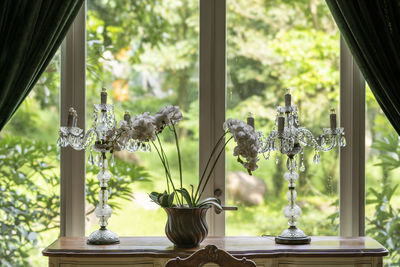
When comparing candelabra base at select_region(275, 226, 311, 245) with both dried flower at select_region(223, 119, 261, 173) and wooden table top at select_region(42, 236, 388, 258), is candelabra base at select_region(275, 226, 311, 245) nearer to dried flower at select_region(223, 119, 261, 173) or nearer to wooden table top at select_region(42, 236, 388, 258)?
wooden table top at select_region(42, 236, 388, 258)

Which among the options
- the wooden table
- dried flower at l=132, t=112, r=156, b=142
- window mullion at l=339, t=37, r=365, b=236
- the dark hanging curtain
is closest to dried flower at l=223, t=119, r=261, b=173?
dried flower at l=132, t=112, r=156, b=142

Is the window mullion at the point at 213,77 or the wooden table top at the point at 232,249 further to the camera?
the window mullion at the point at 213,77

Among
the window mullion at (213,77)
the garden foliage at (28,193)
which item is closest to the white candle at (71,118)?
the garden foliage at (28,193)

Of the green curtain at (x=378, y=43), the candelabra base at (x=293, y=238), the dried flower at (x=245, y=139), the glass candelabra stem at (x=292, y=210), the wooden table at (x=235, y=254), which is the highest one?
the green curtain at (x=378, y=43)

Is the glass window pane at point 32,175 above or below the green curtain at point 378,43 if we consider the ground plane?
below

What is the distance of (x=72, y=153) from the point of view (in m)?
3.04

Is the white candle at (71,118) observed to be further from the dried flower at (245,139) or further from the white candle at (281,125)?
the white candle at (281,125)

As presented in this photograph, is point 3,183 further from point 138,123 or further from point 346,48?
point 346,48

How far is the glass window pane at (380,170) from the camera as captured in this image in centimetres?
313

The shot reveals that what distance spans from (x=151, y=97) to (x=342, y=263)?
53.5 inches

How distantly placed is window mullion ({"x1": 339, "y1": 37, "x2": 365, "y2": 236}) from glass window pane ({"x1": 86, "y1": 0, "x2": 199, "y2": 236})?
2.79ft

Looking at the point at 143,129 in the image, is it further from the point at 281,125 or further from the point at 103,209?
the point at 281,125

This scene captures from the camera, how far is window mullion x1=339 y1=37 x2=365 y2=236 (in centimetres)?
310

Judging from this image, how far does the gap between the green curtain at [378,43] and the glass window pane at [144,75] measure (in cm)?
86
